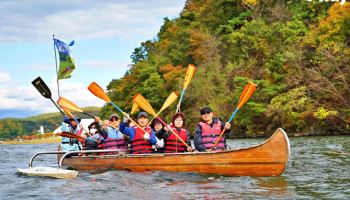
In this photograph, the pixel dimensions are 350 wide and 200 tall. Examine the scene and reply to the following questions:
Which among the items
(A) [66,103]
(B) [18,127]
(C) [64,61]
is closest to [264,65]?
(C) [64,61]

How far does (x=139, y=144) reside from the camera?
13.1m

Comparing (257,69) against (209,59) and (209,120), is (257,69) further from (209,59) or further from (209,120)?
(209,120)

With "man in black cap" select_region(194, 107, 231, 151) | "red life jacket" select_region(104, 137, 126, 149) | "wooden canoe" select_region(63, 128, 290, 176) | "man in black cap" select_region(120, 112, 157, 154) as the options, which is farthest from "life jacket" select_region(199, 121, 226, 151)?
"red life jacket" select_region(104, 137, 126, 149)

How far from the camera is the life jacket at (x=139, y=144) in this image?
13008 millimetres

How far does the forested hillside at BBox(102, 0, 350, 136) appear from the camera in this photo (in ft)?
111

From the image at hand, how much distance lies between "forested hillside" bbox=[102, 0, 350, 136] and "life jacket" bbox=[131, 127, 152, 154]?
2182 centimetres

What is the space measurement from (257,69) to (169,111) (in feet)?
41.3

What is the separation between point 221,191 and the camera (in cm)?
947

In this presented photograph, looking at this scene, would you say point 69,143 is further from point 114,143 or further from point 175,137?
point 175,137

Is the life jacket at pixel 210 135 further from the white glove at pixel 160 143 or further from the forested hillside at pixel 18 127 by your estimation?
the forested hillside at pixel 18 127

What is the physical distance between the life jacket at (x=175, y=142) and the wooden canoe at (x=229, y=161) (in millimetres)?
757

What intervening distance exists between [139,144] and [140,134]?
0.86ft

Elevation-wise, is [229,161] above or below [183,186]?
above

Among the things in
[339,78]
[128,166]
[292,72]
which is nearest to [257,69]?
[292,72]
